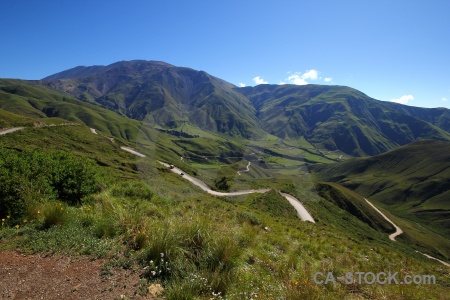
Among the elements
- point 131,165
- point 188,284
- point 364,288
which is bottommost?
point 131,165

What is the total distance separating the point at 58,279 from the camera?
18.6 ft

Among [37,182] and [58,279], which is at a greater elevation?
[37,182]

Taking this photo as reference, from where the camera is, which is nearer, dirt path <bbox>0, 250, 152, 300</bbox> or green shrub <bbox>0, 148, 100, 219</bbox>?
dirt path <bbox>0, 250, 152, 300</bbox>

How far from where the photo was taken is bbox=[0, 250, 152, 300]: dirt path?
17.1 ft

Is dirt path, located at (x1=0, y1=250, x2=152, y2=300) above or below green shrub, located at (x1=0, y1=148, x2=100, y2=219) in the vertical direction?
below

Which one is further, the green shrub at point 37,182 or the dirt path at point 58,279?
the green shrub at point 37,182

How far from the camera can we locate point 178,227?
7270mm

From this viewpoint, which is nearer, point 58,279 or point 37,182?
point 58,279

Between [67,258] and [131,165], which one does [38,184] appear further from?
[131,165]

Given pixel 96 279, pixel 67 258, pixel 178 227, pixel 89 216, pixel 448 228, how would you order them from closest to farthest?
pixel 96 279, pixel 67 258, pixel 178 227, pixel 89 216, pixel 448 228

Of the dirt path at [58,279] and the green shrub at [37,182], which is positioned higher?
the green shrub at [37,182]

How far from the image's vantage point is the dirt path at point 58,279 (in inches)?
205

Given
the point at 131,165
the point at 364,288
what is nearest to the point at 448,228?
the point at 131,165

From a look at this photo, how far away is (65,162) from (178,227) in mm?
9489
